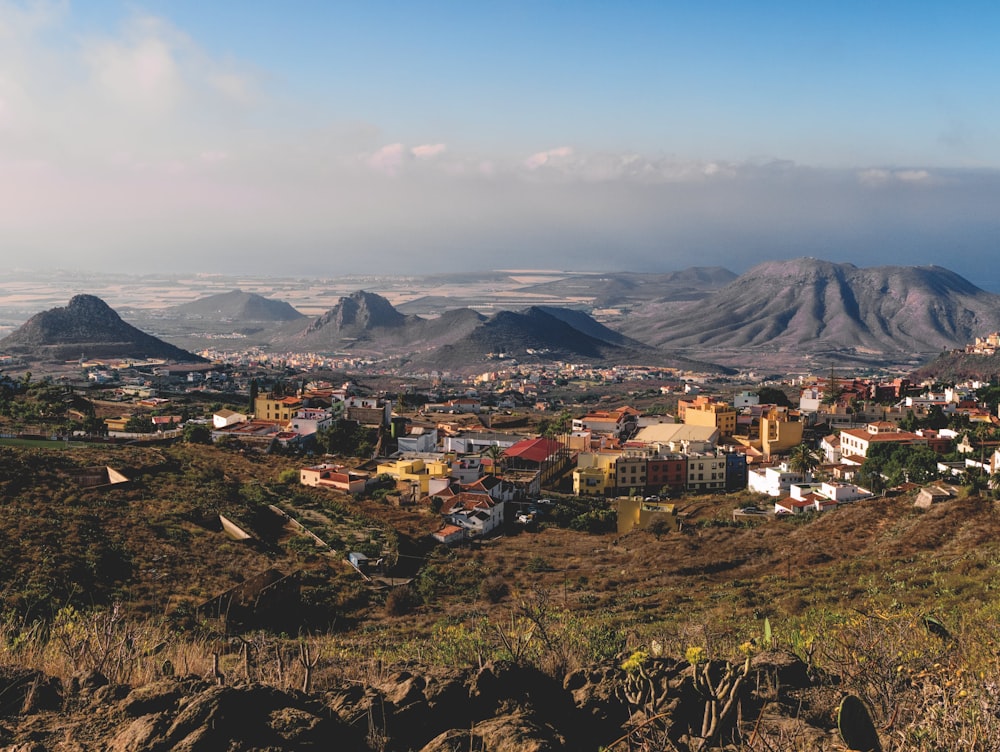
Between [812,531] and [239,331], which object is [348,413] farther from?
[239,331]

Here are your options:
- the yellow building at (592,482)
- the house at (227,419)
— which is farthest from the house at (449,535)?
the house at (227,419)

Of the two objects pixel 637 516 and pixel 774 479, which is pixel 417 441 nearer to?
pixel 637 516

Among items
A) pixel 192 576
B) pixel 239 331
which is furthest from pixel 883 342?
pixel 192 576

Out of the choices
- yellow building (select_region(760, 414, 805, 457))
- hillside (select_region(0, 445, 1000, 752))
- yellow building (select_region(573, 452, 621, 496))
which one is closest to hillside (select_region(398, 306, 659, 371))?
yellow building (select_region(760, 414, 805, 457))

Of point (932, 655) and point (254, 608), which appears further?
point (254, 608)

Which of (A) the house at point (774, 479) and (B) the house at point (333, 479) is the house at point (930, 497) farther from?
(B) the house at point (333, 479)

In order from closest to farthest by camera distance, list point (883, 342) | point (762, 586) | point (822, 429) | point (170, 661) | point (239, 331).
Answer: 1. point (170, 661)
2. point (762, 586)
3. point (822, 429)
4. point (883, 342)
5. point (239, 331)
